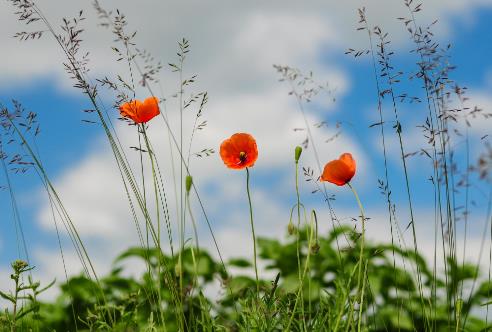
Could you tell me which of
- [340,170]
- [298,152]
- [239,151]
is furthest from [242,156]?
[340,170]

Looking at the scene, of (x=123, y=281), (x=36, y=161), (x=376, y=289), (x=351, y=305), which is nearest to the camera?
(x=351, y=305)

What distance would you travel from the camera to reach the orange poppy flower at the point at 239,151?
242 centimetres

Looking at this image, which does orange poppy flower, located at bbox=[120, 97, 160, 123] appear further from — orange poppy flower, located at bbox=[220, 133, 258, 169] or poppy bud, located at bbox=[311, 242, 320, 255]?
poppy bud, located at bbox=[311, 242, 320, 255]

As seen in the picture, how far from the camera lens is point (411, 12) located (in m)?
2.81

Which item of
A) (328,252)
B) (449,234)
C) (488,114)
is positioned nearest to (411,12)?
(488,114)

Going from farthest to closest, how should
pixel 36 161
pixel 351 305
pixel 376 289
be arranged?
pixel 376 289 < pixel 36 161 < pixel 351 305

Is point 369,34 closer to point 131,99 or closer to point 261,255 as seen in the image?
point 131,99

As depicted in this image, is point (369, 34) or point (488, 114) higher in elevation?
point (369, 34)

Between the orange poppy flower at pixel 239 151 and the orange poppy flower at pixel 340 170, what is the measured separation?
275 mm

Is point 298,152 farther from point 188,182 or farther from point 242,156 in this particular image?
point 188,182

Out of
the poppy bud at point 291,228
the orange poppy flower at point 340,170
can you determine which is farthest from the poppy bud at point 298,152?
the poppy bud at point 291,228

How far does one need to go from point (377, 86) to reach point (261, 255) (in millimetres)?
1610

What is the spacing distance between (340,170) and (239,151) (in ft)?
1.24

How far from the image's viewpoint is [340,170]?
2.24 meters
